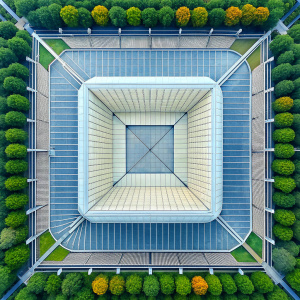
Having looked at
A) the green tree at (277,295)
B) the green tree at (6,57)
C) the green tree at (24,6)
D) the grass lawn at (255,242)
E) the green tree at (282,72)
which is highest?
the green tree at (24,6)

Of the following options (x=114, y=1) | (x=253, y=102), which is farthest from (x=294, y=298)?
(x=114, y=1)

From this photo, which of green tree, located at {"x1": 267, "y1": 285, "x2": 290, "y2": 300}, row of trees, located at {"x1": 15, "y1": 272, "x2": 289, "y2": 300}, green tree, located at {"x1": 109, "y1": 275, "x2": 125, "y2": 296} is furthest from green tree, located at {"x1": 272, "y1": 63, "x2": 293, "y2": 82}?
green tree, located at {"x1": 109, "y1": 275, "x2": 125, "y2": 296}

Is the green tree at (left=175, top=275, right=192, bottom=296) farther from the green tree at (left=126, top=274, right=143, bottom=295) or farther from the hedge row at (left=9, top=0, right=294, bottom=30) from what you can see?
the hedge row at (left=9, top=0, right=294, bottom=30)

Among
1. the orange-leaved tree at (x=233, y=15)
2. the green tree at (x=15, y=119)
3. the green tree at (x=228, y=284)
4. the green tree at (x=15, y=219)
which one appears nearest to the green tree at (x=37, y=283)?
the green tree at (x=15, y=219)

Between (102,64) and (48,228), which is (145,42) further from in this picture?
(48,228)

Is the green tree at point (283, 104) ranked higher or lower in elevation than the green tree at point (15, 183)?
higher

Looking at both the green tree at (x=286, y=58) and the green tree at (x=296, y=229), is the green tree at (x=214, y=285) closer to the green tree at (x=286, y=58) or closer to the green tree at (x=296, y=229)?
the green tree at (x=296, y=229)

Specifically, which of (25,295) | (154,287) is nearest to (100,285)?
(154,287)

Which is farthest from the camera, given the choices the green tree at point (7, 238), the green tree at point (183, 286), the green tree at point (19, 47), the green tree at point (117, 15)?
the green tree at point (117, 15)
